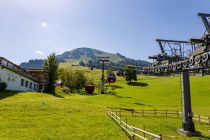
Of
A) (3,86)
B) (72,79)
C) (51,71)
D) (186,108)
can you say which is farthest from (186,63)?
(72,79)

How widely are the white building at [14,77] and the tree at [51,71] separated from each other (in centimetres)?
507

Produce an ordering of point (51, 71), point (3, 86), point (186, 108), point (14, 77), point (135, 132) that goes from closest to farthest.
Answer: point (135, 132)
point (186, 108)
point (3, 86)
point (14, 77)
point (51, 71)

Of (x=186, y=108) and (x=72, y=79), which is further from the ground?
(x=72, y=79)

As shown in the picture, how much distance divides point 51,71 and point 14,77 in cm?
1977

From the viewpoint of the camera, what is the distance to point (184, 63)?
101ft

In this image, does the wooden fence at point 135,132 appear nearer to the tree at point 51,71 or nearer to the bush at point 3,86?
the bush at point 3,86

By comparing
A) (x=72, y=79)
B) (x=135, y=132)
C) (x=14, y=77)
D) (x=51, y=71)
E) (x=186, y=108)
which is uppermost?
(x=51, y=71)

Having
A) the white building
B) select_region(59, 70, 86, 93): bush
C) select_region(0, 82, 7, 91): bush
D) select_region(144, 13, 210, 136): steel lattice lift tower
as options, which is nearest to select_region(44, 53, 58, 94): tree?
the white building

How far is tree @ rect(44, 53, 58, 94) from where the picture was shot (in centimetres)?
8369

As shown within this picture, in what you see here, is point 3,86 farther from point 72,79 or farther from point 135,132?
point 72,79

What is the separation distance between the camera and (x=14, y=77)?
6644cm

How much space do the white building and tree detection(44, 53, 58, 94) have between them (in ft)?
16.6

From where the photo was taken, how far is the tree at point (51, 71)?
83688 millimetres

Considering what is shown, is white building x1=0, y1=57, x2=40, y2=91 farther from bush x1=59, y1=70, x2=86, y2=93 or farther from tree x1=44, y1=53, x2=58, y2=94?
bush x1=59, y1=70, x2=86, y2=93
